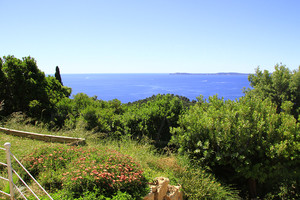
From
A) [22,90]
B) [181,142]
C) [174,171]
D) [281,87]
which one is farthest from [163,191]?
[281,87]

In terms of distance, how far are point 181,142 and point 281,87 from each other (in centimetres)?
1122

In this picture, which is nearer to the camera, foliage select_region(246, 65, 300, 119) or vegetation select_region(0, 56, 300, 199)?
vegetation select_region(0, 56, 300, 199)

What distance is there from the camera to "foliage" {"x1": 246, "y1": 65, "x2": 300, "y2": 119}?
1509cm

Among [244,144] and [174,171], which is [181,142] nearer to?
[174,171]

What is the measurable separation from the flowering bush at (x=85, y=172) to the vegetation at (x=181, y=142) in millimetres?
22

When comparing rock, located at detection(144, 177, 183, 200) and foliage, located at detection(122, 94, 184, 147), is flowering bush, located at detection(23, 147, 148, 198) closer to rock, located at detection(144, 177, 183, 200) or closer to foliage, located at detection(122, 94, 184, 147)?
rock, located at detection(144, 177, 183, 200)

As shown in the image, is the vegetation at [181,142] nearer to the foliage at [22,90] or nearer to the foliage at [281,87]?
the foliage at [22,90]

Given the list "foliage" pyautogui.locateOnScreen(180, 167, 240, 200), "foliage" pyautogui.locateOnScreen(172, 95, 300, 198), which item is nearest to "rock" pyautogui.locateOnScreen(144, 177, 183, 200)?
"foliage" pyautogui.locateOnScreen(180, 167, 240, 200)

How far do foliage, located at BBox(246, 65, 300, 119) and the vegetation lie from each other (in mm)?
7624

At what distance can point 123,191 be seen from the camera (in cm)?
434

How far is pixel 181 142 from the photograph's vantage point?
7875 millimetres

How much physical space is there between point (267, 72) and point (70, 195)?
16.3 metres

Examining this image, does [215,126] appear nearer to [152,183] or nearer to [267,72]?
[152,183]

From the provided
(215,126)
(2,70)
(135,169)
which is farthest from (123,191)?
(2,70)
